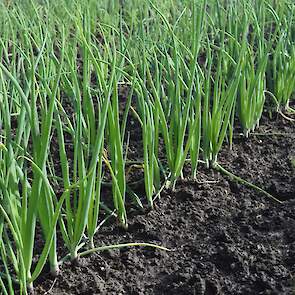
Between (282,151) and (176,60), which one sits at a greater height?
(176,60)

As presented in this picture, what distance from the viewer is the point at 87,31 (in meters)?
1.90

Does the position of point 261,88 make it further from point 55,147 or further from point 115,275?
point 115,275

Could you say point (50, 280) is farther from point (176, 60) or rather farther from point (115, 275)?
point (176, 60)

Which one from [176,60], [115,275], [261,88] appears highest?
[176,60]

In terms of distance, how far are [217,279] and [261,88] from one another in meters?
0.91

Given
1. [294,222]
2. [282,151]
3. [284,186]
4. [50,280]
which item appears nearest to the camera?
[50,280]

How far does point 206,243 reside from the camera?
158cm

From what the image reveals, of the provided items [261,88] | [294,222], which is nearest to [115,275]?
[294,222]

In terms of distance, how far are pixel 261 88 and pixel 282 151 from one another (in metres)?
0.24

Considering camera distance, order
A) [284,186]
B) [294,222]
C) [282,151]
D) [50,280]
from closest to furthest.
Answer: [50,280]
[294,222]
[284,186]
[282,151]

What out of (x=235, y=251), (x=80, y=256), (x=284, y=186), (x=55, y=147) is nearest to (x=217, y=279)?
(x=235, y=251)

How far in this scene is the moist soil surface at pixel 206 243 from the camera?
55.7 inches

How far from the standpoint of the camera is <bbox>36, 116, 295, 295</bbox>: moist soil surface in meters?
1.42

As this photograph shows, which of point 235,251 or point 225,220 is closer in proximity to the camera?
point 235,251
